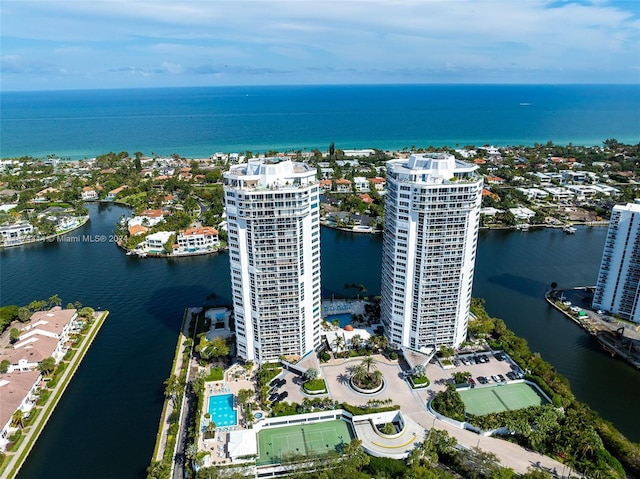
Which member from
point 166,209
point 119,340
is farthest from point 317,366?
point 166,209

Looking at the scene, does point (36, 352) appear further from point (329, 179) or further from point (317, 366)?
point (329, 179)

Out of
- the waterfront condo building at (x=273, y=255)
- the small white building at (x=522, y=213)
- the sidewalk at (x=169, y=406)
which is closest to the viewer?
the sidewalk at (x=169, y=406)

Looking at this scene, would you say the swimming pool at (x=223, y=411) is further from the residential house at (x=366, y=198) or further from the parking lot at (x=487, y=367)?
the residential house at (x=366, y=198)

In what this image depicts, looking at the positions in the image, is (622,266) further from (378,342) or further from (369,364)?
(369,364)

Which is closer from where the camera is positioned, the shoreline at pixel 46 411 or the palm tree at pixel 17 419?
the shoreline at pixel 46 411

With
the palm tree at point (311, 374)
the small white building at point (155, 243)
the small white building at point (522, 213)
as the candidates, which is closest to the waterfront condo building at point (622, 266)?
the small white building at point (522, 213)

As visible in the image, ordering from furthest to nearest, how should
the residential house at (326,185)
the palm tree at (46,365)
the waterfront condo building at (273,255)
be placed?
the residential house at (326,185)
the palm tree at (46,365)
the waterfront condo building at (273,255)

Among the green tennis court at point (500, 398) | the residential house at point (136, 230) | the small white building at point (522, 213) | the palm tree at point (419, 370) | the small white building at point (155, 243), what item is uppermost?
the small white building at point (522, 213)
